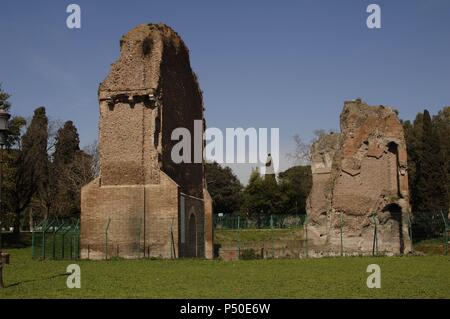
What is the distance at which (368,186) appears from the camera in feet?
91.0

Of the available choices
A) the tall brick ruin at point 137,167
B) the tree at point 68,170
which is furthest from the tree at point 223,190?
the tall brick ruin at point 137,167

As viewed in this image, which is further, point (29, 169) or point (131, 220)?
point (29, 169)

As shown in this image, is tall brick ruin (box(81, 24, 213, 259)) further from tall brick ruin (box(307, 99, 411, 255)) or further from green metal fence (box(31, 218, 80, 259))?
tall brick ruin (box(307, 99, 411, 255))

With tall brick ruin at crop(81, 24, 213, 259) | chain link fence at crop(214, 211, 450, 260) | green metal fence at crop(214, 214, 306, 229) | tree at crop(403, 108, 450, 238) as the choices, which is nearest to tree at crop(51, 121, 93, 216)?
green metal fence at crop(214, 214, 306, 229)

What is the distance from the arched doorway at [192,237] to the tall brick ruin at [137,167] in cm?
24

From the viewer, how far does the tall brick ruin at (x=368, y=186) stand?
2725 cm

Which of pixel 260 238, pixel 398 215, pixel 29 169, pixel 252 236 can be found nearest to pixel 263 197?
pixel 252 236

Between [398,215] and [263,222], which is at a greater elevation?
[398,215]

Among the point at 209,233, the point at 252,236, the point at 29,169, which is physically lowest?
the point at 252,236

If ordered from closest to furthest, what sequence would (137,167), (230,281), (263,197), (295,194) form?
1. (230,281)
2. (137,167)
3. (263,197)
4. (295,194)

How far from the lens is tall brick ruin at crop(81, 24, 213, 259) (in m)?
22.1

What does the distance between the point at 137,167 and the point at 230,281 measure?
11147 mm

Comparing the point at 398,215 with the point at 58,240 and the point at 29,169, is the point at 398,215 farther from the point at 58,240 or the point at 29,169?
the point at 29,169

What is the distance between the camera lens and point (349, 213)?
1090 inches
